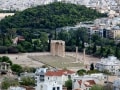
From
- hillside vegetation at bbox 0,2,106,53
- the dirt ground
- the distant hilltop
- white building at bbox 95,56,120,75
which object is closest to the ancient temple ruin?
the dirt ground

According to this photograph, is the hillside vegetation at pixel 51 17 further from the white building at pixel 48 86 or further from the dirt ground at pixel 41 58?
the white building at pixel 48 86

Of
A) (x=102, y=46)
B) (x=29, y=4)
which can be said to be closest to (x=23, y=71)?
(x=102, y=46)

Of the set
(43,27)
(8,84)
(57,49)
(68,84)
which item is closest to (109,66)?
(68,84)

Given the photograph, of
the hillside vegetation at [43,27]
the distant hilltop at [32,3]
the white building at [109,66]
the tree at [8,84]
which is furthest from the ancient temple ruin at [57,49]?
the distant hilltop at [32,3]

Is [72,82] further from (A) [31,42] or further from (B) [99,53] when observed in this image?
(A) [31,42]

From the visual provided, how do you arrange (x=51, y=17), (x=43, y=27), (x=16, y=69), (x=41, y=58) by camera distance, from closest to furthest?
(x=16, y=69), (x=41, y=58), (x=43, y=27), (x=51, y=17)

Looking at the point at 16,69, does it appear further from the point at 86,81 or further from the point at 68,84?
the point at 86,81

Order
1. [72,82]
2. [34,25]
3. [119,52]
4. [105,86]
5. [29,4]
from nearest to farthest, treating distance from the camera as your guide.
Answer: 1. [105,86]
2. [72,82]
3. [119,52]
4. [34,25]
5. [29,4]

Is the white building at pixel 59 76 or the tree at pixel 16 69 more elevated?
the white building at pixel 59 76

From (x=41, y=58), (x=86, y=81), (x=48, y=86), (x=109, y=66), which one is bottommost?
(x=41, y=58)
